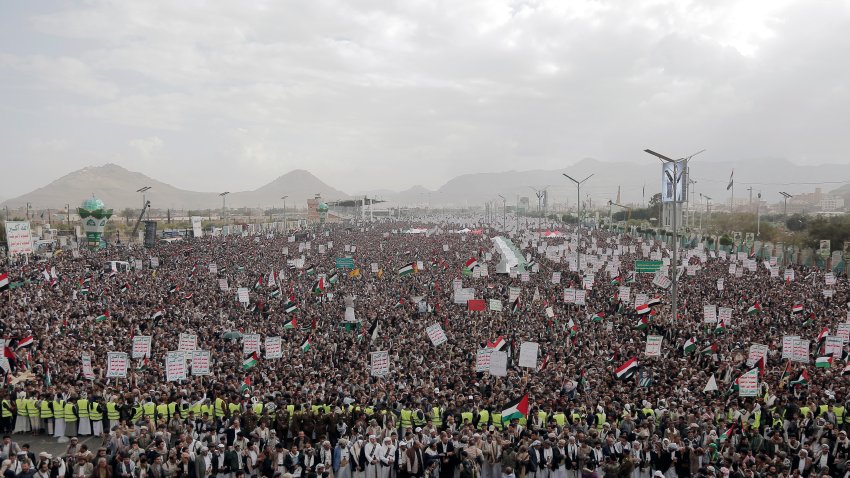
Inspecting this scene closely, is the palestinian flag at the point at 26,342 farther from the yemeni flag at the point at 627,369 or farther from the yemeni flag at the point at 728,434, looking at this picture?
the yemeni flag at the point at 728,434

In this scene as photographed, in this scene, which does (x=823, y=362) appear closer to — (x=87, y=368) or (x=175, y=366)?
(x=175, y=366)

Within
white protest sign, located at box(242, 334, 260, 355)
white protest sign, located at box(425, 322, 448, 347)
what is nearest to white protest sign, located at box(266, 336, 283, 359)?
white protest sign, located at box(242, 334, 260, 355)

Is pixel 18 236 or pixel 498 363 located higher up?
pixel 18 236

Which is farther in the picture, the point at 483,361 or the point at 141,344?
the point at 141,344

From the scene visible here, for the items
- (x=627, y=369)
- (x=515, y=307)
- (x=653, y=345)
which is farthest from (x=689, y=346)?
(x=515, y=307)

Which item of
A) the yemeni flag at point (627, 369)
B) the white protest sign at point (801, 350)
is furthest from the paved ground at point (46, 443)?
the white protest sign at point (801, 350)

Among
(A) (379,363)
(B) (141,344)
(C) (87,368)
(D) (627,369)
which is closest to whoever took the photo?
(A) (379,363)

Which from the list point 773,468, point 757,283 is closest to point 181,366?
point 773,468

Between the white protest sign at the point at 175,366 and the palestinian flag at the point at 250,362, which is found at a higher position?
the white protest sign at the point at 175,366
